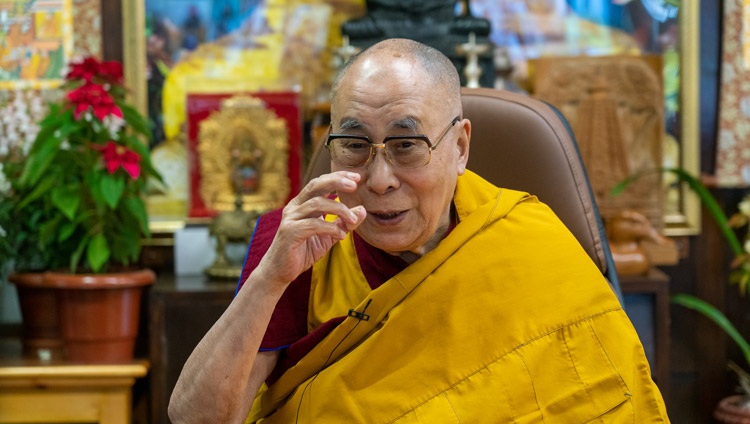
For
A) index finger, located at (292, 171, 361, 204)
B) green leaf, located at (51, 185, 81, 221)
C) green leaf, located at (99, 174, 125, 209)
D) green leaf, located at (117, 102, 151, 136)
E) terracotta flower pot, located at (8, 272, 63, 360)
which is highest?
index finger, located at (292, 171, 361, 204)

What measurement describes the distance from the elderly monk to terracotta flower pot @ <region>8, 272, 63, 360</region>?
4.84 feet

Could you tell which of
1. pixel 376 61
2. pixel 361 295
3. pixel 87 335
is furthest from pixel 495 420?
pixel 87 335

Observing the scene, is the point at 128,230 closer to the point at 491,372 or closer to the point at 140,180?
the point at 140,180

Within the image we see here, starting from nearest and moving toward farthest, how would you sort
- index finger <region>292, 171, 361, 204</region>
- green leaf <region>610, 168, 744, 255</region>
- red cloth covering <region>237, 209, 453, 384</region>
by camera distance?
index finger <region>292, 171, 361, 204</region>, red cloth covering <region>237, 209, 453, 384</region>, green leaf <region>610, 168, 744, 255</region>

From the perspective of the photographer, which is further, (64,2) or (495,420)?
(64,2)

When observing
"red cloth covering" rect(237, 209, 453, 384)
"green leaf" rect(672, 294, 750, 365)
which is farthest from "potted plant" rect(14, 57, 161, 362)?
"green leaf" rect(672, 294, 750, 365)

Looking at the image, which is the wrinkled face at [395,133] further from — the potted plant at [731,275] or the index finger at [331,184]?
the potted plant at [731,275]

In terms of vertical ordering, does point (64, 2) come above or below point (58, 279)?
above

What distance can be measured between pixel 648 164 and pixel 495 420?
2034 millimetres

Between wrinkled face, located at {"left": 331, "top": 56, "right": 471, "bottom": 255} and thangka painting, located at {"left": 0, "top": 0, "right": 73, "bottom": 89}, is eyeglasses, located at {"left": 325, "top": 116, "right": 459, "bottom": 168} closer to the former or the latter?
wrinkled face, located at {"left": 331, "top": 56, "right": 471, "bottom": 255}

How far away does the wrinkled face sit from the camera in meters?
1.38

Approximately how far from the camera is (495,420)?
140 cm

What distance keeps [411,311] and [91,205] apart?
1.54 meters

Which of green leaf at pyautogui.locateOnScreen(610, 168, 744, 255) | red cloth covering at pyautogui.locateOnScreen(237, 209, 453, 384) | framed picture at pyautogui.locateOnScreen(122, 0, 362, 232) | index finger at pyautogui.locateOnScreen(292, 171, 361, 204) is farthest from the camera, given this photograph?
framed picture at pyautogui.locateOnScreen(122, 0, 362, 232)
